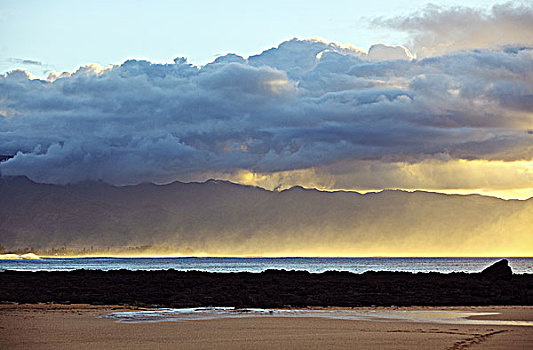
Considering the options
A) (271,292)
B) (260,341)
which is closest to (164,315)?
(260,341)

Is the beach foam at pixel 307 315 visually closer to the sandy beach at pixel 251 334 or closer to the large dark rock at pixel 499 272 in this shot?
the sandy beach at pixel 251 334

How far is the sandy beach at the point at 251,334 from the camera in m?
20.0

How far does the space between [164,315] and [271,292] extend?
46.8ft

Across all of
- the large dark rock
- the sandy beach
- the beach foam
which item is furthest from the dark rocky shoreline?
the sandy beach

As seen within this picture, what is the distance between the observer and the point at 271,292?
1714 inches

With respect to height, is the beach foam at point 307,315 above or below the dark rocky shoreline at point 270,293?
below

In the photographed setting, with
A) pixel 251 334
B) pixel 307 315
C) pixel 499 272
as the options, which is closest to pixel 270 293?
pixel 307 315

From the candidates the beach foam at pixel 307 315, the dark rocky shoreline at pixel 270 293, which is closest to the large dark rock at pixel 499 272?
the dark rocky shoreline at pixel 270 293

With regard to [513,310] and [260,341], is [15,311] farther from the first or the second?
[513,310]

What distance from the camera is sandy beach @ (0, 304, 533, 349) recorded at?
19953 mm

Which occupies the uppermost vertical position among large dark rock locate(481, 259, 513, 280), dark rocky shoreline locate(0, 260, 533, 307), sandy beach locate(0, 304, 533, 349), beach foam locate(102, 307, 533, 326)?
large dark rock locate(481, 259, 513, 280)

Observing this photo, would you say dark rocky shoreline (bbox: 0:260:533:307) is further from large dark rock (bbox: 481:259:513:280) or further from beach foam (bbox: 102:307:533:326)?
large dark rock (bbox: 481:259:513:280)

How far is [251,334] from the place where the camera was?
22625 mm

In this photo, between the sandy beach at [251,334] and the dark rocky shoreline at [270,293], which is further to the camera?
the dark rocky shoreline at [270,293]
